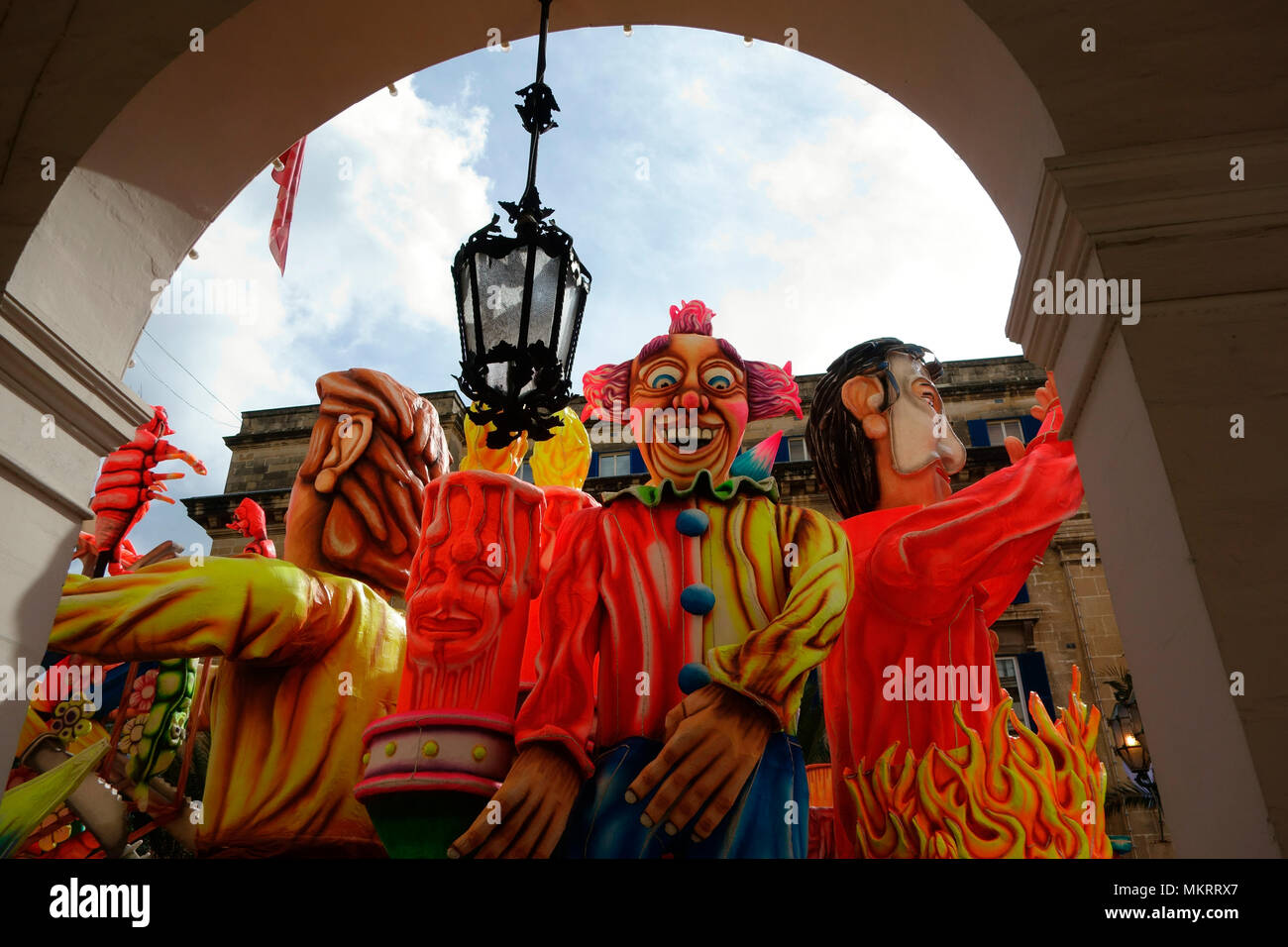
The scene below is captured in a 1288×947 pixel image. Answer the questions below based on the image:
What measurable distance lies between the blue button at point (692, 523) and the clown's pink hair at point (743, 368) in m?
1.11

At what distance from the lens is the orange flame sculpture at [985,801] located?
426 centimetres

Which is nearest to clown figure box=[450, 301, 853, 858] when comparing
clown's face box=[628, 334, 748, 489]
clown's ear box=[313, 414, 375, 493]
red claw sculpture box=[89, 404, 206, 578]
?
clown's face box=[628, 334, 748, 489]

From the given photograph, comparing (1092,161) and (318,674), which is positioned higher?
(1092,161)

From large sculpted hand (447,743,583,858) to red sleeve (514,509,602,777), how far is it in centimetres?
5

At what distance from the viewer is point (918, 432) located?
17.9ft

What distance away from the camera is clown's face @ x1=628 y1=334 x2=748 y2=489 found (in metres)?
4.62

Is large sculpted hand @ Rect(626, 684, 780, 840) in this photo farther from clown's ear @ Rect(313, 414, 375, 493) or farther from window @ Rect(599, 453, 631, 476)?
window @ Rect(599, 453, 631, 476)

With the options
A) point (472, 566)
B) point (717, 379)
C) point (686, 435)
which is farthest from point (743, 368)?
point (472, 566)
